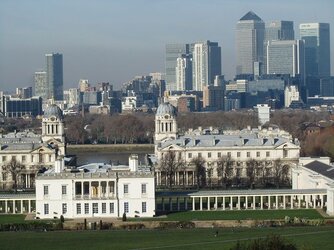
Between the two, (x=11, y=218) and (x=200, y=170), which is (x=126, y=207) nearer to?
(x=11, y=218)

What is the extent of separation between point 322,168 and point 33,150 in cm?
1798

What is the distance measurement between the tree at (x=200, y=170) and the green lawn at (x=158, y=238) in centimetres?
1914

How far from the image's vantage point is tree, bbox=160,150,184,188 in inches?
2418

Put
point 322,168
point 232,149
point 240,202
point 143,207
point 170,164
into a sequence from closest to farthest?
point 143,207 < point 240,202 < point 322,168 < point 170,164 < point 232,149

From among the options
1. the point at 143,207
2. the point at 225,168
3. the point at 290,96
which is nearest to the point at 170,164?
the point at 225,168

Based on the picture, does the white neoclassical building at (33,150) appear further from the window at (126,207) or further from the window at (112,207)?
the window at (126,207)

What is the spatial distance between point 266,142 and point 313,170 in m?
12.4

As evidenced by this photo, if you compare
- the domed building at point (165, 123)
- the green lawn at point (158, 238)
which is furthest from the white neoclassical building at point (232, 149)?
the green lawn at point (158, 238)

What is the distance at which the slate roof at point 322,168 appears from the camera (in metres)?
51.9

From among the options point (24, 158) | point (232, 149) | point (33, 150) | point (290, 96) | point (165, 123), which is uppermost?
point (290, 96)

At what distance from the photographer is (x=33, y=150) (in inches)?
2584

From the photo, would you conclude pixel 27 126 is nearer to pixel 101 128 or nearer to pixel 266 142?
pixel 101 128

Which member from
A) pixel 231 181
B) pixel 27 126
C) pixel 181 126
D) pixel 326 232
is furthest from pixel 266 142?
pixel 27 126

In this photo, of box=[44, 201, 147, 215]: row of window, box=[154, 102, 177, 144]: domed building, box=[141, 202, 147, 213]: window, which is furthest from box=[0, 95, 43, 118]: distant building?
box=[141, 202, 147, 213]: window
